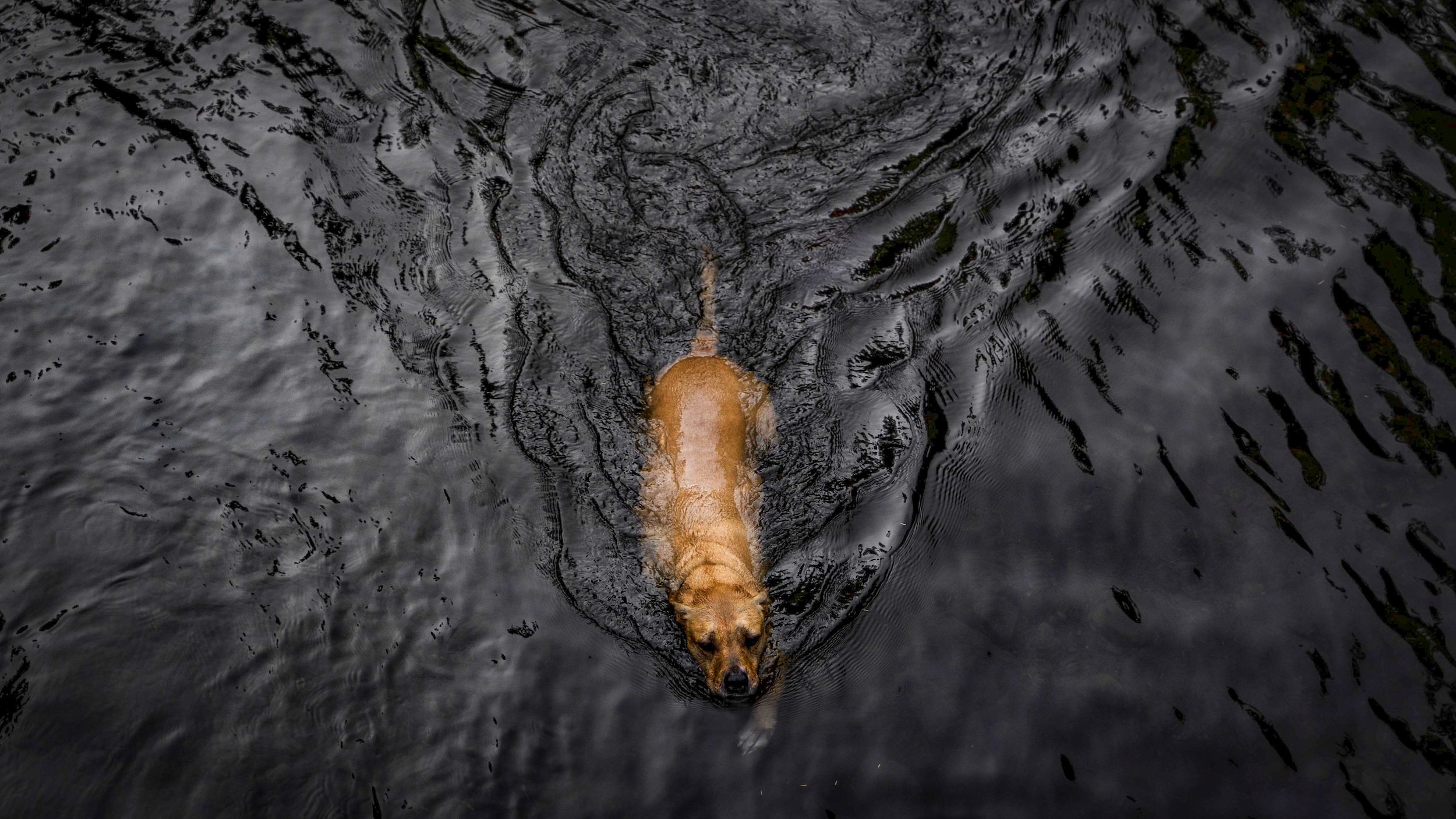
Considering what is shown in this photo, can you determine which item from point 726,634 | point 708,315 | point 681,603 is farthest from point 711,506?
point 708,315

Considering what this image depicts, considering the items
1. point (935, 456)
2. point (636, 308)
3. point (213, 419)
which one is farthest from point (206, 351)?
point (935, 456)

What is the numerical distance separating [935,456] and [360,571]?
3.93 meters

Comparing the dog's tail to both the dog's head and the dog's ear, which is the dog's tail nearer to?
the dog's ear

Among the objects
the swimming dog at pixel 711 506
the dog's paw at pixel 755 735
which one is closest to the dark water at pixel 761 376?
the dog's paw at pixel 755 735

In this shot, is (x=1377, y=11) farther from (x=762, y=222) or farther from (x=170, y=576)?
(x=170, y=576)

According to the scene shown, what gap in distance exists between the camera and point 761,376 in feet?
23.5

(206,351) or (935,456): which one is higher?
(935,456)

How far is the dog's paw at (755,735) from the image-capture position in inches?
208

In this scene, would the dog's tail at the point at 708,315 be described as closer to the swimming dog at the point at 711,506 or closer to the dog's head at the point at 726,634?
the swimming dog at the point at 711,506

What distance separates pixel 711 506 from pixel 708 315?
6.34 feet

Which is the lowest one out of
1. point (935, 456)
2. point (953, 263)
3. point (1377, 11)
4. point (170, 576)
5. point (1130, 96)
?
point (170, 576)

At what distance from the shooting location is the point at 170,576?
231 inches

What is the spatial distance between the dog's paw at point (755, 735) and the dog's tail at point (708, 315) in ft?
9.59

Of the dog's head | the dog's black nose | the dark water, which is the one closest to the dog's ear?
the dog's head
